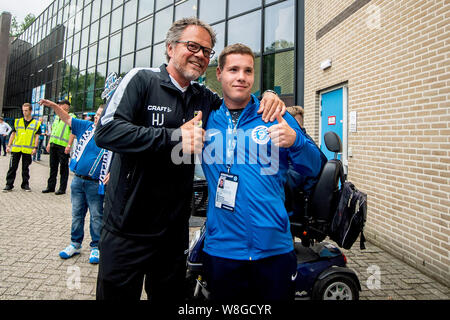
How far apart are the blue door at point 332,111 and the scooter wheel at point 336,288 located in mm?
3800

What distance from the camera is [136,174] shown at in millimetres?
1505

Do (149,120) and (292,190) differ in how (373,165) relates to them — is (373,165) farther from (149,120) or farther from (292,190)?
(149,120)

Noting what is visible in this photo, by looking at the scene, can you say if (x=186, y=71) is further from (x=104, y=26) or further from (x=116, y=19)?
(x=104, y=26)

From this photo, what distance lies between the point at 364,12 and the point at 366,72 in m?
1.16

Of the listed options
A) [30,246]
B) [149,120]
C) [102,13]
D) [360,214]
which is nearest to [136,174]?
[149,120]

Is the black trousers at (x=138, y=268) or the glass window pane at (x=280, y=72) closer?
the black trousers at (x=138, y=268)

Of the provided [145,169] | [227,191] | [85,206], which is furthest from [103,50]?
[227,191]

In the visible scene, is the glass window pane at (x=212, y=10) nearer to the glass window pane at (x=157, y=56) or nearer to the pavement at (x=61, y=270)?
the glass window pane at (x=157, y=56)

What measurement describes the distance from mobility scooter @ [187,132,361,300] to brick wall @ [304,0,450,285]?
5.78 ft

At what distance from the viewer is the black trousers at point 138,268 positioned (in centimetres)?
149

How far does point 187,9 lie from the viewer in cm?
1195

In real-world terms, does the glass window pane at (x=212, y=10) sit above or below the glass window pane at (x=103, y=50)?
below

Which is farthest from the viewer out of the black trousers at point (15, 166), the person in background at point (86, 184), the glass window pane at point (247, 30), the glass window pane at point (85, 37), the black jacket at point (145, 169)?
the glass window pane at point (85, 37)

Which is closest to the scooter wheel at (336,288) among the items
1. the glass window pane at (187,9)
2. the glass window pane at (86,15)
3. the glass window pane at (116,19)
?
the glass window pane at (187,9)
